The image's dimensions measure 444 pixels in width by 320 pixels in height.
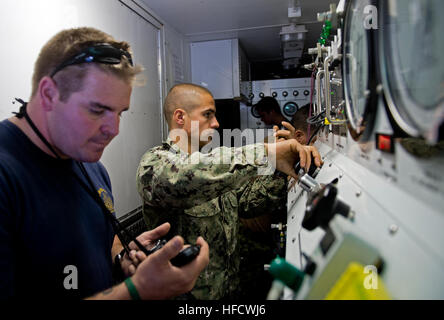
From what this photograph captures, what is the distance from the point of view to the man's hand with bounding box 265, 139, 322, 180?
1097mm

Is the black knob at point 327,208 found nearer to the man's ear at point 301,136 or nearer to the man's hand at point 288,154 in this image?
the man's hand at point 288,154

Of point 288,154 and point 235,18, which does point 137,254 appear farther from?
point 235,18

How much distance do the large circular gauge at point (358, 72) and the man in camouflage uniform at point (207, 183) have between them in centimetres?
29

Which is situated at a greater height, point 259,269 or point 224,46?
point 224,46

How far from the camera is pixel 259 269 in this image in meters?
2.09

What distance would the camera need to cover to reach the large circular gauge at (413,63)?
432mm

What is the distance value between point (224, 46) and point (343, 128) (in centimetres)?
201

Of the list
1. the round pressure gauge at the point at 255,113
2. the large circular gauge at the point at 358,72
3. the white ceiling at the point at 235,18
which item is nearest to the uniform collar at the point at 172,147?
the large circular gauge at the point at 358,72

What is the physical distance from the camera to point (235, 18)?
2262 mm

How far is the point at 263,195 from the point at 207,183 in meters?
0.87

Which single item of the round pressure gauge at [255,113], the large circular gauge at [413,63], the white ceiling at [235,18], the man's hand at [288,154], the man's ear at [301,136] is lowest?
the man's hand at [288,154]

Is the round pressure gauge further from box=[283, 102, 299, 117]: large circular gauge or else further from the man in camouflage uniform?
the man in camouflage uniform

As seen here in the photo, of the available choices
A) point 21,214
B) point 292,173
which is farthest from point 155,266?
point 292,173
